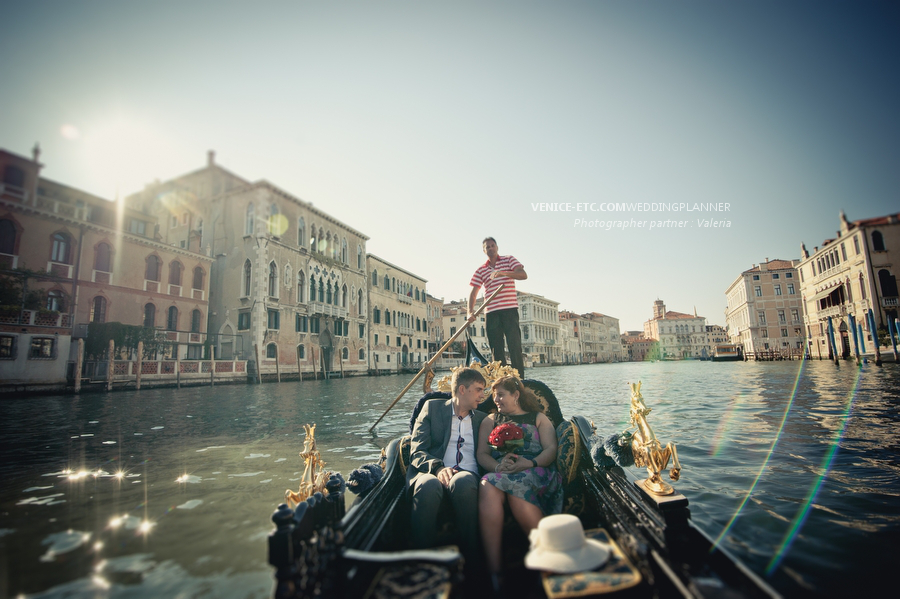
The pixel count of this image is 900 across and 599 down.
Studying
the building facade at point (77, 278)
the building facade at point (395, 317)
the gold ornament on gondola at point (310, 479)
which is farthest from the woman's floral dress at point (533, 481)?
the building facade at point (395, 317)

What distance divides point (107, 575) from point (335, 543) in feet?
5.06

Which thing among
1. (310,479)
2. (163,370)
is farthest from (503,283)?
(163,370)

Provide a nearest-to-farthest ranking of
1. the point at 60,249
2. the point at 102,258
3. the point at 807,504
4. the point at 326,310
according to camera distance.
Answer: the point at 807,504, the point at 60,249, the point at 102,258, the point at 326,310

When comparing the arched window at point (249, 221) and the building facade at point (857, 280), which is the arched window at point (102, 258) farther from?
the building facade at point (857, 280)

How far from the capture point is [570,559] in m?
1.33

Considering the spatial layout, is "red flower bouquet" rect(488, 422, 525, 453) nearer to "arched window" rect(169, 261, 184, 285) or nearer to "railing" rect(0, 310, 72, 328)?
"railing" rect(0, 310, 72, 328)

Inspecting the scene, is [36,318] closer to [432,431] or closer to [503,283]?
[503,283]

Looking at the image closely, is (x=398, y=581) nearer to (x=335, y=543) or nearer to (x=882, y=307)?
(x=335, y=543)

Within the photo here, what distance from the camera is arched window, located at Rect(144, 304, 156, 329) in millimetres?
18028

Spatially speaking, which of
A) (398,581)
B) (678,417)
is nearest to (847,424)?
(678,417)

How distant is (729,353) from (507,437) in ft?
164

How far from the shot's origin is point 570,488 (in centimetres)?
222

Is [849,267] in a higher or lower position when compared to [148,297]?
higher

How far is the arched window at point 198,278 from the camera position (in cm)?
2037
